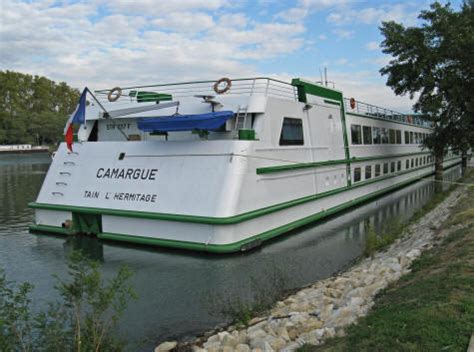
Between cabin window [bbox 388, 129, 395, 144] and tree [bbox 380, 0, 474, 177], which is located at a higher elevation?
tree [bbox 380, 0, 474, 177]

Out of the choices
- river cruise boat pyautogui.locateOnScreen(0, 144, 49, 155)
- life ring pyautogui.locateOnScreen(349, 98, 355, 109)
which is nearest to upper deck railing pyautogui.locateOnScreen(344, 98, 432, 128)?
life ring pyautogui.locateOnScreen(349, 98, 355, 109)

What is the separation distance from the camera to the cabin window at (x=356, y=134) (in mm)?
17281

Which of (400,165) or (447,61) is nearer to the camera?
(447,61)

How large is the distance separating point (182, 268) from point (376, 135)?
43.5ft

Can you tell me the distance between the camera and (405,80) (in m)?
20.0

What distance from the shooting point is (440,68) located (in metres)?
18.7

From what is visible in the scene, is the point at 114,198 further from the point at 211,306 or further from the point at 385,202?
the point at 385,202

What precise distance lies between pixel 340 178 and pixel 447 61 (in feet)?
24.0

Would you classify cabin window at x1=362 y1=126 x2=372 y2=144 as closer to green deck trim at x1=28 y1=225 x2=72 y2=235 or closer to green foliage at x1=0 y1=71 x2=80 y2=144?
green deck trim at x1=28 y1=225 x2=72 y2=235

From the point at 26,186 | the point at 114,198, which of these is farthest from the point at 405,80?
the point at 26,186

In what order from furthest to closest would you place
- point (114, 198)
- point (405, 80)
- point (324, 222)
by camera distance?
point (405, 80) < point (324, 222) < point (114, 198)

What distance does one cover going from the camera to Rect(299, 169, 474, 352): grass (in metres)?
4.11

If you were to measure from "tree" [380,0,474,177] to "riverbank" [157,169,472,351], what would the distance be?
468 inches

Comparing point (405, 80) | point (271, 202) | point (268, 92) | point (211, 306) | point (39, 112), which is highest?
point (39, 112)
